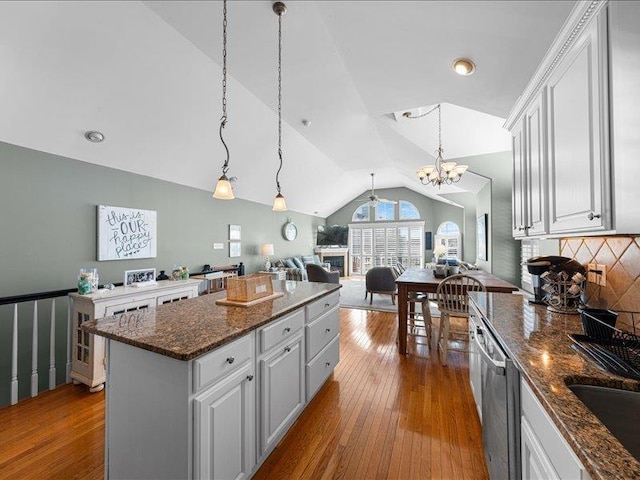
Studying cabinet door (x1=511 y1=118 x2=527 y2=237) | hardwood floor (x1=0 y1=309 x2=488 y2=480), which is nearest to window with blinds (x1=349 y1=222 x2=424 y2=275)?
hardwood floor (x1=0 y1=309 x2=488 y2=480)

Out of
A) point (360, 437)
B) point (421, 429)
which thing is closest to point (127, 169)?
point (360, 437)

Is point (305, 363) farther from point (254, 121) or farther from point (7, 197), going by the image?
point (254, 121)

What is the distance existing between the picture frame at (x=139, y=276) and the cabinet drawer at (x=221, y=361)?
2.40m

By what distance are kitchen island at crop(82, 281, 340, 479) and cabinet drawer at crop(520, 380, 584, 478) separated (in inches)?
48.5

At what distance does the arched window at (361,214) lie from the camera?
10.3 meters

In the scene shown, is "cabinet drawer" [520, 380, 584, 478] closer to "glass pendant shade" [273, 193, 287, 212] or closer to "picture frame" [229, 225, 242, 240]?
"glass pendant shade" [273, 193, 287, 212]

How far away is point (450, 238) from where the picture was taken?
896 centimetres

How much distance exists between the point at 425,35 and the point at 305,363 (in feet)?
8.17

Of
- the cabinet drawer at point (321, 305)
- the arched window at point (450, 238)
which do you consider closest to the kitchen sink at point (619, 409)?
the cabinet drawer at point (321, 305)

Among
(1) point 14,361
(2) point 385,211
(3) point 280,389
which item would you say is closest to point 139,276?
(1) point 14,361

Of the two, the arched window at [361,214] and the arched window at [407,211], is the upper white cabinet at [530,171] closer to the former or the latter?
the arched window at [407,211]

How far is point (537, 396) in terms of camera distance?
0.93m

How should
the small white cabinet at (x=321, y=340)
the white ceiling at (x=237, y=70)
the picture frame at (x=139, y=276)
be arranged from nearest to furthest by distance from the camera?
the white ceiling at (x=237, y=70) < the small white cabinet at (x=321, y=340) < the picture frame at (x=139, y=276)

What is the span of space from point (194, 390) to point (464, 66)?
261 cm
